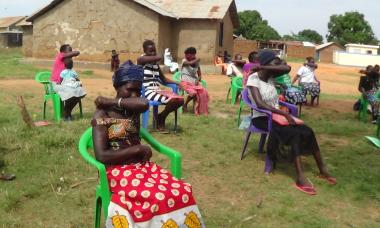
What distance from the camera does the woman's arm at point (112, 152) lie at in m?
3.21

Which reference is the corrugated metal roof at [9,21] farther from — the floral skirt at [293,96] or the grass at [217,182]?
the floral skirt at [293,96]

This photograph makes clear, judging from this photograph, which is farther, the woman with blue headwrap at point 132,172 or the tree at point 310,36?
the tree at point 310,36

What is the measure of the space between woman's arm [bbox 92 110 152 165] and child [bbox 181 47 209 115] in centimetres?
549

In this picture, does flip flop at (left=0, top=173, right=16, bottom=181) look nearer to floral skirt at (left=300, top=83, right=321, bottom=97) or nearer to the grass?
the grass

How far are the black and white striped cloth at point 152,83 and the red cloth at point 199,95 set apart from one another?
5.55ft

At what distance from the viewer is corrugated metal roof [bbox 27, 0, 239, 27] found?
20984 mm

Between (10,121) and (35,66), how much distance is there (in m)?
14.7

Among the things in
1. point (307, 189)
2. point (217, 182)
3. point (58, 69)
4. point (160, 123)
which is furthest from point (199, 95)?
point (307, 189)

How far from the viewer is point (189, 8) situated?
22031mm

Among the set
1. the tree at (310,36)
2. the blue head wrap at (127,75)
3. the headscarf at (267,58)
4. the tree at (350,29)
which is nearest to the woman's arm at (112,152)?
the blue head wrap at (127,75)

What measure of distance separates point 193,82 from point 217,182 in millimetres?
4341

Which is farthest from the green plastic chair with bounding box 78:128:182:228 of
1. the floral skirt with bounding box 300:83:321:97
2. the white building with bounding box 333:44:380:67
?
the white building with bounding box 333:44:380:67

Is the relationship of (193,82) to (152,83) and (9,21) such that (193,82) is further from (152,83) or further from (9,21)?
(9,21)

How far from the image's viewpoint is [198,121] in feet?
26.8
